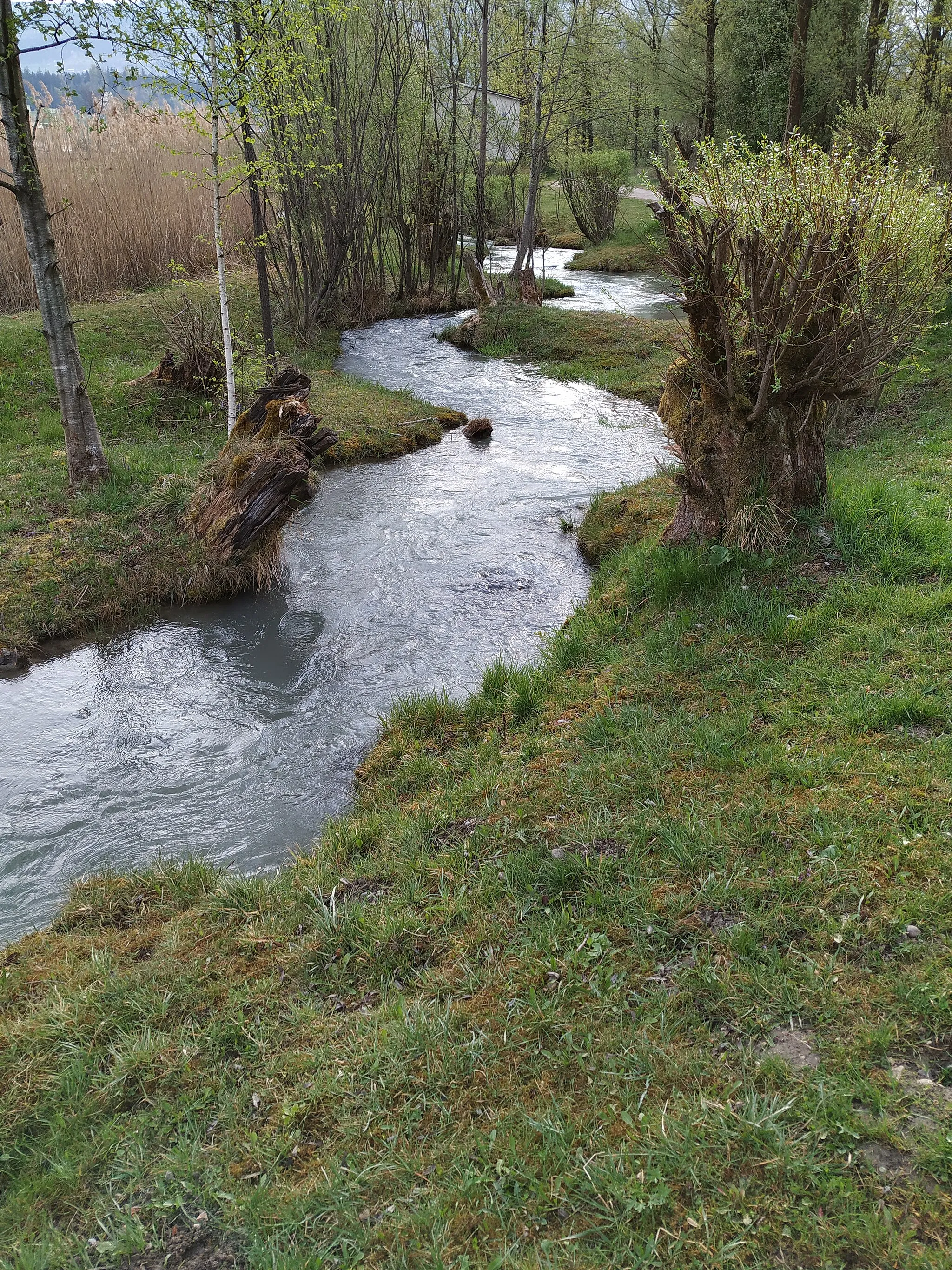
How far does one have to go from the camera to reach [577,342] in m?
17.2

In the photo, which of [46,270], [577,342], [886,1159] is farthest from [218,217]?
[577,342]

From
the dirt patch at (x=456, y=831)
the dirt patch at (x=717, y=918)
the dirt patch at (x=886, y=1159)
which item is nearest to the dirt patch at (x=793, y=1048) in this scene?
the dirt patch at (x=886, y=1159)

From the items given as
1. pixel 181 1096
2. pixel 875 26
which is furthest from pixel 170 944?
pixel 875 26

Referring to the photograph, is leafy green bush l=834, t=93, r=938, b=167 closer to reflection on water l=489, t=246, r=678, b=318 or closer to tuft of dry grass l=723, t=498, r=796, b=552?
reflection on water l=489, t=246, r=678, b=318

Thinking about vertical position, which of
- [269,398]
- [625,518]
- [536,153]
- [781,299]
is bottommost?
[625,518]

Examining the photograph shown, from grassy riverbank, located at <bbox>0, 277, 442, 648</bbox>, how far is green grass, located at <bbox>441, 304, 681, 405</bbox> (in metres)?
4.04

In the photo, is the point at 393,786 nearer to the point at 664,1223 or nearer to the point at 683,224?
the point at 664,1223

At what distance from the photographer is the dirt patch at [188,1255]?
253 centimetres

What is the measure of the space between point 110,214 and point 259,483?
34.4 feet

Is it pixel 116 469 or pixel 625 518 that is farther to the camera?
pixel 116 469

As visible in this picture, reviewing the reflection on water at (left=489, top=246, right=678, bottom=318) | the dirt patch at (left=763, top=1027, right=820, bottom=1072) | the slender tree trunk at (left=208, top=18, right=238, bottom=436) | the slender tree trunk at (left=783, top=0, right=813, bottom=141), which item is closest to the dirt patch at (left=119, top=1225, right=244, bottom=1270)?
the dirt patch at (left=763, top=1027, right=820, bottom=1072)

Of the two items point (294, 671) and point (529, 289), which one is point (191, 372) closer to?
point (294, 671)

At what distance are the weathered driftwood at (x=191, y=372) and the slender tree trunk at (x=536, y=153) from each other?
1014 cm

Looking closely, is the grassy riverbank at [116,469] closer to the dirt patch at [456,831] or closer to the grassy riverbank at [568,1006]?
the grassy riverbank at [568,1006]
